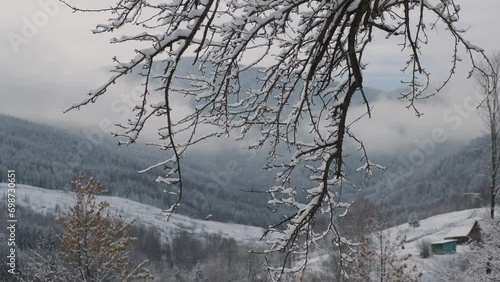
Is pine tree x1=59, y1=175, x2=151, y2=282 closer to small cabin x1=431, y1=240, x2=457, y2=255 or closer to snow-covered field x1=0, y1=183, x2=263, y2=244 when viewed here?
small cabin x1=431, y1=240, x2=457, y2=255

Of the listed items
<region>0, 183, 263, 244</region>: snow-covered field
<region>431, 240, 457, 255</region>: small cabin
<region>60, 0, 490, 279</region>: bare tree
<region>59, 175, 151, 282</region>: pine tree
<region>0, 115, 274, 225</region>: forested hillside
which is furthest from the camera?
<region>0, 115, 274, 225</region>: forested hillside

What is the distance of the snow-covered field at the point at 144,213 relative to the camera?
139 meters

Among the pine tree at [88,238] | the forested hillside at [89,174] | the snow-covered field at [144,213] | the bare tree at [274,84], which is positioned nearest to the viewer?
the bare tree at [274,84]

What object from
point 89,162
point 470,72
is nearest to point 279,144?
point 470,72

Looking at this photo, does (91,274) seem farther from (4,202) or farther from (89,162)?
(89,162)

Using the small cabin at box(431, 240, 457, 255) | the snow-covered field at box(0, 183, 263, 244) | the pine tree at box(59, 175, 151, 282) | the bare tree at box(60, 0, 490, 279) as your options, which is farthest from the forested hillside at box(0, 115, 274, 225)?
the bare tree at box(60, 0, 490, 279)

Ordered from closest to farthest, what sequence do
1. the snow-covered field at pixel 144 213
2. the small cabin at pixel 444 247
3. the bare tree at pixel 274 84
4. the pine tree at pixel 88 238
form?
the bare tree at pixel 274 84
the pine tree at pixel 88 238
the small cabin at pixel 444 247
the snow-covered field at pixel 144 213

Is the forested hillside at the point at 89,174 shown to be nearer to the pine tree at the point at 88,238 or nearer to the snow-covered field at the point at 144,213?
the snow-covered field at the point at 144,213

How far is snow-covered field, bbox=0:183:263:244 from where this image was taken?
5468 inches

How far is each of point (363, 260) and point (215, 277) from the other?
69447 mm

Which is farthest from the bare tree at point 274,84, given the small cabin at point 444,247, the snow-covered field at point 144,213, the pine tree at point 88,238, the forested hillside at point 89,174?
the forested hillside at point 89,174

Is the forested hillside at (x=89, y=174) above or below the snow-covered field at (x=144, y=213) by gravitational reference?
above

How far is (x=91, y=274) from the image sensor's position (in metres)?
13.0

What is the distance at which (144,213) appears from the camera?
529 ft
